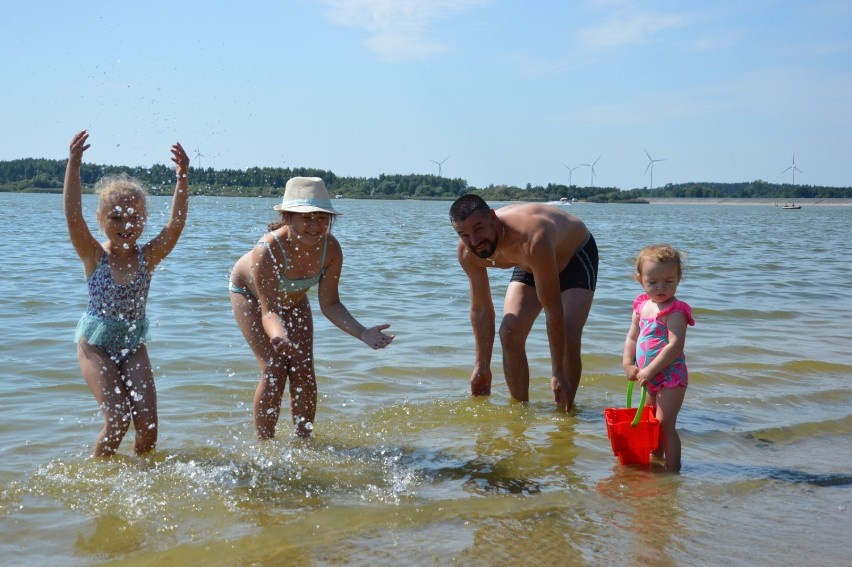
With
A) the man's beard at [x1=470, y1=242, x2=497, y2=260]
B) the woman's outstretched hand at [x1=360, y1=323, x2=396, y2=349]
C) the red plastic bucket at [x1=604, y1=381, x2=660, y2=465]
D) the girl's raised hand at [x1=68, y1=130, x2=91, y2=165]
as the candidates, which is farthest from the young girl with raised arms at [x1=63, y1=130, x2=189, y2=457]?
the red plastic bucket at [x1=604, y1=381, x2=660, y2=465]

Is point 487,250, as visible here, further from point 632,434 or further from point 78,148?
point 78,148

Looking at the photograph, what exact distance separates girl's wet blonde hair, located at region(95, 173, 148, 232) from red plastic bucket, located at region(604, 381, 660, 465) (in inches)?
110

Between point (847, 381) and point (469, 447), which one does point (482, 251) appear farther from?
point (847, 381)

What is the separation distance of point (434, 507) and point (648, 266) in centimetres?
173

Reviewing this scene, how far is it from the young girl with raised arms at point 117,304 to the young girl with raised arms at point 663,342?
2554mm

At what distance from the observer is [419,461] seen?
5.14m

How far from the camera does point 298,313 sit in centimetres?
535

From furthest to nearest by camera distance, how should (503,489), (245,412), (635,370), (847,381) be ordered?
(847,381)
(245,412)
(635,370)
(503,489)

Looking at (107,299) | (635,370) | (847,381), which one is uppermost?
(107,299)

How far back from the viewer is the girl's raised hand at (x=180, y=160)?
16.4 feet

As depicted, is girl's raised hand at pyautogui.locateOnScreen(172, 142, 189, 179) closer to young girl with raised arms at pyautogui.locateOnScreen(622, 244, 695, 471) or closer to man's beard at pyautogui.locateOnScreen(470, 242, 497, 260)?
man's beard at pyautogui.locateOnScreen(470, 242, 497, 260)

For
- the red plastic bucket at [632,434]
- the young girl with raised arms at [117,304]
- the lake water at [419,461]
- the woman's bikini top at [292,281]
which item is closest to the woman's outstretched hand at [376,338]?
the woman's bikini top at [292,281]

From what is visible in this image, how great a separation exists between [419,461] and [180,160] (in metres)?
2.15

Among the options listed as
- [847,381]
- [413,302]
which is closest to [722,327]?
[847,381]
